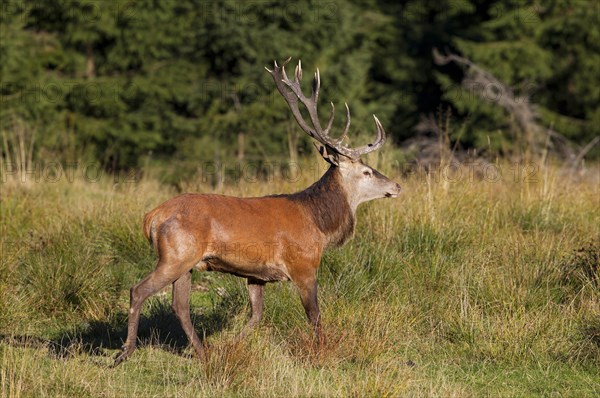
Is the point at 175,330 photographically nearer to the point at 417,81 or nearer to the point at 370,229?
the point at 370,229

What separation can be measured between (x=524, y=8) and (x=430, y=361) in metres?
18.5

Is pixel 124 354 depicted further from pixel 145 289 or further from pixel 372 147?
pixel 372 147

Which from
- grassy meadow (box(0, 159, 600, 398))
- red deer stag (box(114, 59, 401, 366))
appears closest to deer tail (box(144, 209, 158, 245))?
red deer stag (box(114, 59, 401, 366))

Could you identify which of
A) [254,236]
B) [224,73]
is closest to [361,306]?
[254,236]

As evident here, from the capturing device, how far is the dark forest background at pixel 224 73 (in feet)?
69.1

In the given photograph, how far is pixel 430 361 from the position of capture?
8.24m

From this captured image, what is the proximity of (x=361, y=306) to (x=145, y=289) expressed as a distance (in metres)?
1.98

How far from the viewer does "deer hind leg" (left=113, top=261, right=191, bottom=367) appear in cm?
775

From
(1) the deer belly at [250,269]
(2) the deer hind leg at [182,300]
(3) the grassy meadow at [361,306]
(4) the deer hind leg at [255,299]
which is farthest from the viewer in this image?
(4) the deer hind leg at [255,299]

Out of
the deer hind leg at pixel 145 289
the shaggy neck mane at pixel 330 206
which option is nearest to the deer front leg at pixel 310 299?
the shaggy neck mane at pixel 330 206

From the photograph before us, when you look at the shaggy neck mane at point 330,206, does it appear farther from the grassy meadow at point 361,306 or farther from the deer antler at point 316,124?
the grassy meadow at point 361,306

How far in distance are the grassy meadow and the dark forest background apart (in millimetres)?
8154

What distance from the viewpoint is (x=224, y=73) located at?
22.5 metres

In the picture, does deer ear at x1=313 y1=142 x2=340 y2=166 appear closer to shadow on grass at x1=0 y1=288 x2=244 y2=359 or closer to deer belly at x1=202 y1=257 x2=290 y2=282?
deer belly at x1=202 y1=257 x2=290 y2=282
